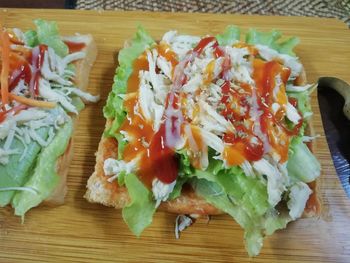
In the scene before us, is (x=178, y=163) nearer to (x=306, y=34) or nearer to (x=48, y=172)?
(x=48, y=172)

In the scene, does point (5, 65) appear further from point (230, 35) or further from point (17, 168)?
point (230, 35)

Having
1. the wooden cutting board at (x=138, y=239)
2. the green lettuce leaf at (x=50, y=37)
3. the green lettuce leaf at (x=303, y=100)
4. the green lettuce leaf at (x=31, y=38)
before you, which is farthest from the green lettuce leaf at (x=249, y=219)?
the green lettuce leaf at (x=31, y=38)

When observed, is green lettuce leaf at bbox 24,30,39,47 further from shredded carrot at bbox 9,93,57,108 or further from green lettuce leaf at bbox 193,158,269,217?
green lettuce leaf at bbox 193,158,269,217

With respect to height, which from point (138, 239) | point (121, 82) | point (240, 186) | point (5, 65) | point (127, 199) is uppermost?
point (5, 65)

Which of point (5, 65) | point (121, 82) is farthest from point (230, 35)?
point (5, 65)

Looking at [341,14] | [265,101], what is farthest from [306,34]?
[265,101]

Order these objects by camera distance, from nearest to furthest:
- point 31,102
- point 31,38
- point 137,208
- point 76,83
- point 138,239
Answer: point 137,208 < point 138,239 < point 31,102 < point 76,83 < point 31,38
